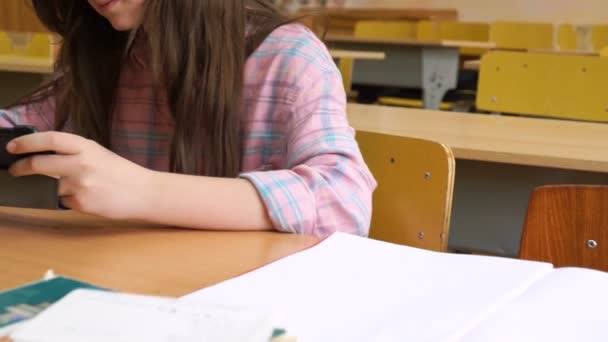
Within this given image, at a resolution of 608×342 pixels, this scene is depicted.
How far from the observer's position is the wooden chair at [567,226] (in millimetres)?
1093

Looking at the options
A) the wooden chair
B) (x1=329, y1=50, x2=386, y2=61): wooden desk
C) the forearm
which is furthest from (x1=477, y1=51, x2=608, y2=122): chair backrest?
the forearm

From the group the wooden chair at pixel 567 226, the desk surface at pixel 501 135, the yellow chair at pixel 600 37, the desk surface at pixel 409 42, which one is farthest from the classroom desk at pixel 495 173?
the yellow chair at pixel 600 37

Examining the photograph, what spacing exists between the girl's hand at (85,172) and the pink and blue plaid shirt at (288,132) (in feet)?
0.47

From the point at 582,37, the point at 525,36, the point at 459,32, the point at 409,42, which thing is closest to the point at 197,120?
the point at 409,42

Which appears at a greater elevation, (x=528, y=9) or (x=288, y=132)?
(x=528, y=9)

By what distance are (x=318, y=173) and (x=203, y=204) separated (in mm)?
160

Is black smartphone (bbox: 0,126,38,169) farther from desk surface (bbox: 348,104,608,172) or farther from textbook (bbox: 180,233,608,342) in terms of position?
desk surface (bbox: 348,104,608,172)

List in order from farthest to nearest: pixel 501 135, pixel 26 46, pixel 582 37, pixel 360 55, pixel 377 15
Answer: pixel 377 15, pixel 582 37, pixel 360 55, pixel 26 46, pixel 501 135

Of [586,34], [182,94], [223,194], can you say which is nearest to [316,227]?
[223,194]

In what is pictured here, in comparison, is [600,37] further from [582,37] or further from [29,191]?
[29,191]

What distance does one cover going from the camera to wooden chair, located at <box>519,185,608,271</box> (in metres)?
1.09

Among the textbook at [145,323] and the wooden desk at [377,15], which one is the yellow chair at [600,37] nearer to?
the wooden desk at [377,15]

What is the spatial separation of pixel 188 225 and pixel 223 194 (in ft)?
0.16

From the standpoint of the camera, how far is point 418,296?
687mm
